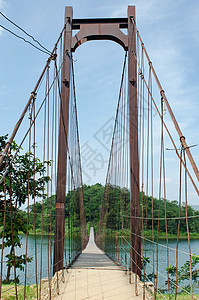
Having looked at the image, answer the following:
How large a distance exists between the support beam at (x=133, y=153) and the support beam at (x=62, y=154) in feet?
2.19

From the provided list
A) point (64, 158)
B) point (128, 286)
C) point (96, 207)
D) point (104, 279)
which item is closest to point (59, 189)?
point (64, 158)

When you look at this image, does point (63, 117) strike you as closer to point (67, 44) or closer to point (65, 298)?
point (67, 44)

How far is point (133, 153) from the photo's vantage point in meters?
2.80

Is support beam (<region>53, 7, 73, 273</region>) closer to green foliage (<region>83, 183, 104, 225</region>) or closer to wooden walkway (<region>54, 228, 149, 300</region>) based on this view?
wooden walkway (<region>54, 228, 149, 300</region>)

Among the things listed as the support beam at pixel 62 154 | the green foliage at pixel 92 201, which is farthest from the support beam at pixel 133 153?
the green foliage at pixel 92 201

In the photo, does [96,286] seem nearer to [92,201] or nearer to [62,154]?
[62,154]

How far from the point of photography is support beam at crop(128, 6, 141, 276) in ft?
8.50

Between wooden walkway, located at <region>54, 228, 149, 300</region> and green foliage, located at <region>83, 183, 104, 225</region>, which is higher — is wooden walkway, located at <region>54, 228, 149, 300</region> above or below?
above

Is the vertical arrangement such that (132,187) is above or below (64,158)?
below

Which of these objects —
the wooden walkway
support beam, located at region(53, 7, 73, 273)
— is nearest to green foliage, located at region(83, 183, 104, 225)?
support beam, located at region(53, 7, 73, 273)

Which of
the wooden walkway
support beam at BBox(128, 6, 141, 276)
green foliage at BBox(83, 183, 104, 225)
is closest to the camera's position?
the wooden walkway

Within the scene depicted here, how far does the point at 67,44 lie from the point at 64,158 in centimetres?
131

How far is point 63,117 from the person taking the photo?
300cm

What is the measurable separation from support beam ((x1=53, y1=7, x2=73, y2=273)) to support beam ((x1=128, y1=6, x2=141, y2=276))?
0.67m
